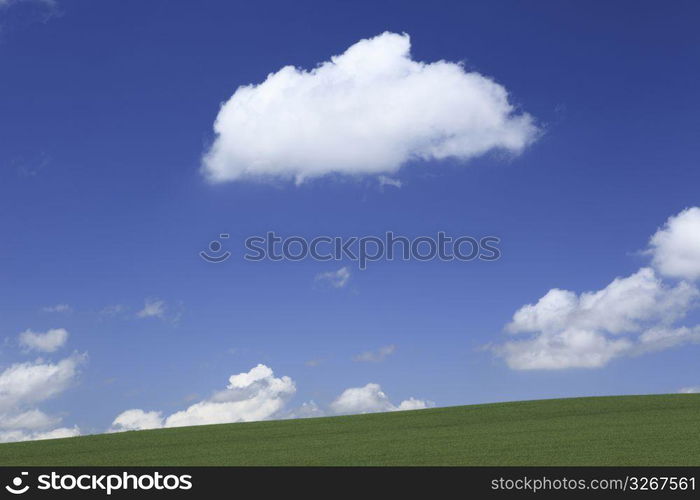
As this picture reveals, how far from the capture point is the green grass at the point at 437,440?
16.8m

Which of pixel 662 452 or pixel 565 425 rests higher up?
pixel 565 425

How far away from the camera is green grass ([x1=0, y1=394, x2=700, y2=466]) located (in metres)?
16.8

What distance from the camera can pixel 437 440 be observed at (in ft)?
64.8

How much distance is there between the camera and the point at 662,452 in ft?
54.5

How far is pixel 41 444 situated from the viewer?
23281mm
